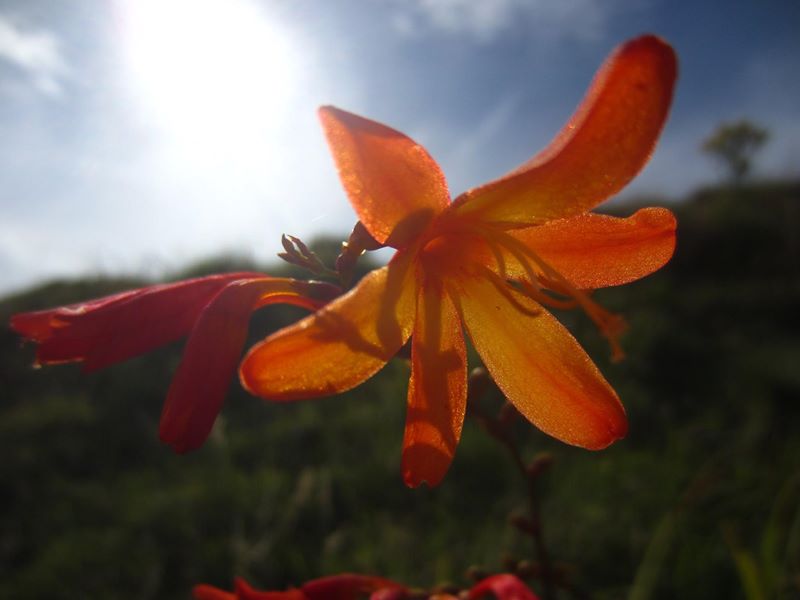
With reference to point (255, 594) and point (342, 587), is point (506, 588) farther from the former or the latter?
point (255, 594)

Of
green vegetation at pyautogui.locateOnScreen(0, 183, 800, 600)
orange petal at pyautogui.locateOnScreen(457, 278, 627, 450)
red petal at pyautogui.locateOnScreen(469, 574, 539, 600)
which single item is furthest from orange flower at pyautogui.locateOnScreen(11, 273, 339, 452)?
green vegetation at pyautogui.locateOnScreen(0, 183, 800, 600)

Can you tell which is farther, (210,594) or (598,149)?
(210,594)

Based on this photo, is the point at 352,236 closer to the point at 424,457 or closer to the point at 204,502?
the point at 424,457

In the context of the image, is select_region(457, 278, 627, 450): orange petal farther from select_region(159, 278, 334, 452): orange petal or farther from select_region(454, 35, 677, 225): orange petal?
select_region(159, 278, 334, 452): orange petal

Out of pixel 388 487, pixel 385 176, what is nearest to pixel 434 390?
pixel 385 176

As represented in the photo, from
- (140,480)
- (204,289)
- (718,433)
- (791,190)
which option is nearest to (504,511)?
(718,433)

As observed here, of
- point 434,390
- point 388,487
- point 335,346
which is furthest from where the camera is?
point 388,487

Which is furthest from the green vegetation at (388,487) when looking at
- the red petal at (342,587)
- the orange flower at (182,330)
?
the orange flower at (182,330)
